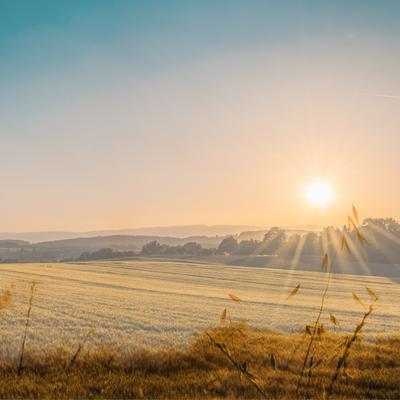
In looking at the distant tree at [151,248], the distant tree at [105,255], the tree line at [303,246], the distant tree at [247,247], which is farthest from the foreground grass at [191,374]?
the distant tree at [151,248]

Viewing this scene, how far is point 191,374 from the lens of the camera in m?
7.18

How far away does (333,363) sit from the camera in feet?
26.8

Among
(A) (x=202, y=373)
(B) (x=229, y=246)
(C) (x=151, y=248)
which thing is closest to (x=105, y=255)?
(C) (x=151, y=248)

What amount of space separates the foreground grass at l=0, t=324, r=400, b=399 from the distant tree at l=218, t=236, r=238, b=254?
7766cm

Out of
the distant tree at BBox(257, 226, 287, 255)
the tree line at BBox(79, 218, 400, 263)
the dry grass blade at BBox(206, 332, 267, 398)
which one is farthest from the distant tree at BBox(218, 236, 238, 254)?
the dry grass blade at BBox(206, 332, 267, 398)

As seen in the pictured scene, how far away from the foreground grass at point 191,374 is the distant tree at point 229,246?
77.7 m

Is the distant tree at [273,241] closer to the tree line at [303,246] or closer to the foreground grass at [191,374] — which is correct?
the tree line at [303,246]

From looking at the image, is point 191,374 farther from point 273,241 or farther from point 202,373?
point 273,241

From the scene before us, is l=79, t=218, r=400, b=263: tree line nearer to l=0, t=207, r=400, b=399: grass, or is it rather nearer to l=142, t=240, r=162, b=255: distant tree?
l=142, t=240, r=162, b=255: distant tree

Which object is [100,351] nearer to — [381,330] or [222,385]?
[222,385]

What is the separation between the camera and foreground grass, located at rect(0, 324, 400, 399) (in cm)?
626

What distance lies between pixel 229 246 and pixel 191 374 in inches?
3277

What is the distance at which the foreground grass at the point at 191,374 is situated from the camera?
6262 millimetres

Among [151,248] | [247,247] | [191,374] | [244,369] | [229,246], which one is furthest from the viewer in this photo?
[229,246]
